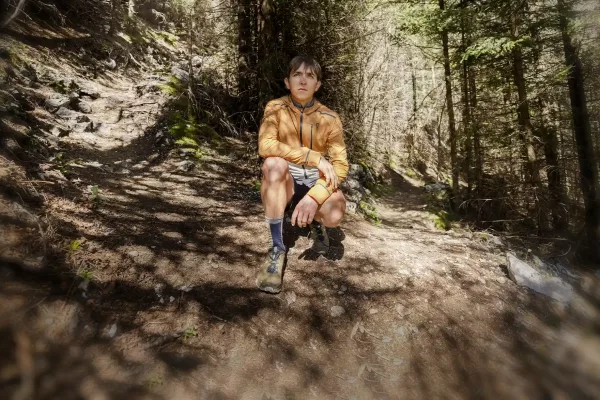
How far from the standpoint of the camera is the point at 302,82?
3.04 m

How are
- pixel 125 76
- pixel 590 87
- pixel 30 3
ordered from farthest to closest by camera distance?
1. pixel 125 76
2. pixel 30 3
3. pixel 590 87

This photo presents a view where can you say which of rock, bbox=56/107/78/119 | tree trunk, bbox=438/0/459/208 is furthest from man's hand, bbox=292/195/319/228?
tree trunk, bbox=438/0/459/208

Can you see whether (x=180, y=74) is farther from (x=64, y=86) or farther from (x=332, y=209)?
(x=332, y=209)

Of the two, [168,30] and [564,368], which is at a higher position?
[168,30]

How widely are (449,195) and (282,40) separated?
908cm

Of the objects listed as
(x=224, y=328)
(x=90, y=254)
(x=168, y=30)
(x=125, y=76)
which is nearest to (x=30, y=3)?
(x=125, y=76)

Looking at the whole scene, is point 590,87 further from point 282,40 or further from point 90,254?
point 90,254

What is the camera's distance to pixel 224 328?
2.39 meters

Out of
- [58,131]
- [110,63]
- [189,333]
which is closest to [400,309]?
[189,333]

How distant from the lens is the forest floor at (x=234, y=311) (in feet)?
6.35

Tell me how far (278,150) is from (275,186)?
1.18 feet

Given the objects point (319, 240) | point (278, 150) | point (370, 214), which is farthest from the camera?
point (370, 214)

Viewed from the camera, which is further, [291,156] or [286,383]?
[291,156]

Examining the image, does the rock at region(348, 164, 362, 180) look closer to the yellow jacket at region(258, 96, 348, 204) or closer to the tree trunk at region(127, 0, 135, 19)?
the yellow jacket at region(258, 96, 348, 204)
